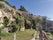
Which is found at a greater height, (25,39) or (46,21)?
(46,21)

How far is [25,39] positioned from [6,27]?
32.1 feet

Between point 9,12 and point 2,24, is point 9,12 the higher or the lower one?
the higher one

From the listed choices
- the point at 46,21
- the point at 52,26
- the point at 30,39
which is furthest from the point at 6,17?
the point at 52,26

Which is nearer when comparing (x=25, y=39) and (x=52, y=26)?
(x=25, y=39)

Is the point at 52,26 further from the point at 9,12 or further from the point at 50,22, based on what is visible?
the point at 9,12

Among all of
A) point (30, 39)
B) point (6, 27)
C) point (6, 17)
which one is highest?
point (6, 17)

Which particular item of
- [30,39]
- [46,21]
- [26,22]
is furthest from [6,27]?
[46,21]

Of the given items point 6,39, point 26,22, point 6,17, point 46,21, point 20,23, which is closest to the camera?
point 6,39

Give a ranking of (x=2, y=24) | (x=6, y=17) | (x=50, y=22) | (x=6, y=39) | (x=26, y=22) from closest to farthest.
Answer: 1. (x=6, y=39)
2. (x=2, y=24)
3. (x=6, y=17)
4. (x=26, y=22)
5. (x=50, y=22)

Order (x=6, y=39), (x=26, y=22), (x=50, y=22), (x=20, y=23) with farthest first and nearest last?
(x=50, y=22) → (x=26, y=22) → (x=20, y=23) → (x=6, y=39)

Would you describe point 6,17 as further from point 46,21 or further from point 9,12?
point 46,21

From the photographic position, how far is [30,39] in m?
29.0

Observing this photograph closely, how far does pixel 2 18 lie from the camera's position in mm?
38250

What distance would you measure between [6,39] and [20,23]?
16.3 metres
